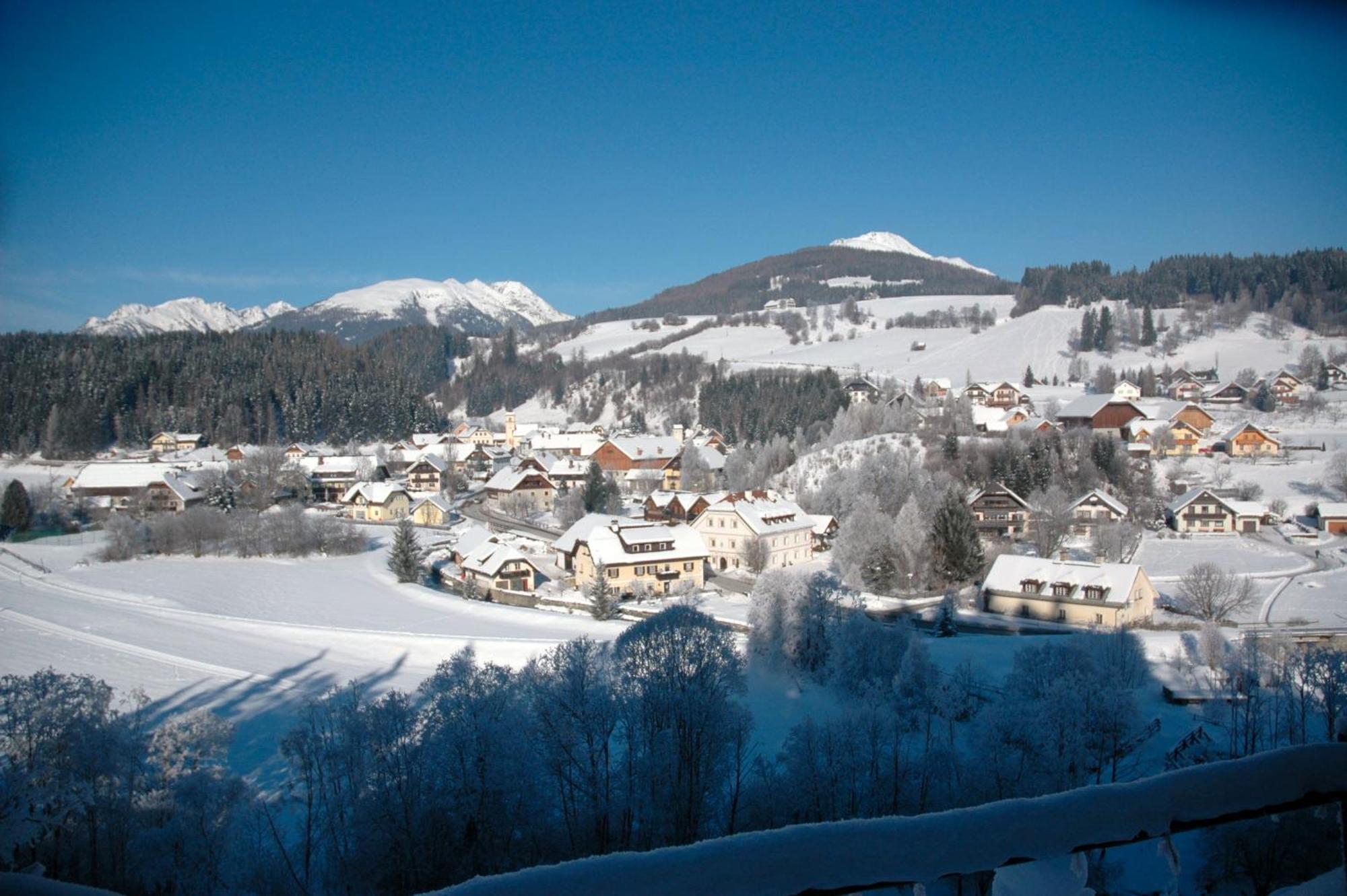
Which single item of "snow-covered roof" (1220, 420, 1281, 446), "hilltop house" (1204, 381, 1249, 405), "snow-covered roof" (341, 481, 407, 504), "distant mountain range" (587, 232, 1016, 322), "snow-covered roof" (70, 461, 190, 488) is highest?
"distant mountain range" (587, 232, 1016, 322)

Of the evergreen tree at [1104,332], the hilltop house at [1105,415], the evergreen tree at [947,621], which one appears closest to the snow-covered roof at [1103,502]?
the hilltop house at [1105,415]

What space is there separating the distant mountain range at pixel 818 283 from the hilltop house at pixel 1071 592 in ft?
315

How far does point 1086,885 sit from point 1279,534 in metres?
27.5

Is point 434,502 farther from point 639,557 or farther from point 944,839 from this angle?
point 944,839

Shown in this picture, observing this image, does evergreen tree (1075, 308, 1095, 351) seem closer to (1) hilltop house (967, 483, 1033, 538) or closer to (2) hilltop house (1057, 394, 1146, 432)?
(2) hilltop house (1057, 394, 1146, 432)

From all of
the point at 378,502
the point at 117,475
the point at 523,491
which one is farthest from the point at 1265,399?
the point at 117,475

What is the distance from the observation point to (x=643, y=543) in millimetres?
21844

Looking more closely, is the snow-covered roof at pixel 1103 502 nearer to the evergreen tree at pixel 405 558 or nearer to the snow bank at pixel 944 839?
the evergreen tree at pixel 405 558

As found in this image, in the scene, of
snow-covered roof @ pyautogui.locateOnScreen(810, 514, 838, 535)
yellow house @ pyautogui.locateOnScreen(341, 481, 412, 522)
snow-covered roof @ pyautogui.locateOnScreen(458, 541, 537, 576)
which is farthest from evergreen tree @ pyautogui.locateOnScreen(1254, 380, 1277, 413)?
yellow house @ pyautogui.locateOnScreen(341, 481, 412, 522)

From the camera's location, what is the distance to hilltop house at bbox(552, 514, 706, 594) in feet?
69.4

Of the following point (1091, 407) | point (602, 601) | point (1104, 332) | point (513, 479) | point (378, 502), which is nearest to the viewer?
point (602, 601)

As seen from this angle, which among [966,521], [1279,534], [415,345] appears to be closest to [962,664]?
[966,521]

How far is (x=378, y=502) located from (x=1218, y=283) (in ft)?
202

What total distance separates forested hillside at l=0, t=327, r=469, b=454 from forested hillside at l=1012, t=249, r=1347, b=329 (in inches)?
2022
